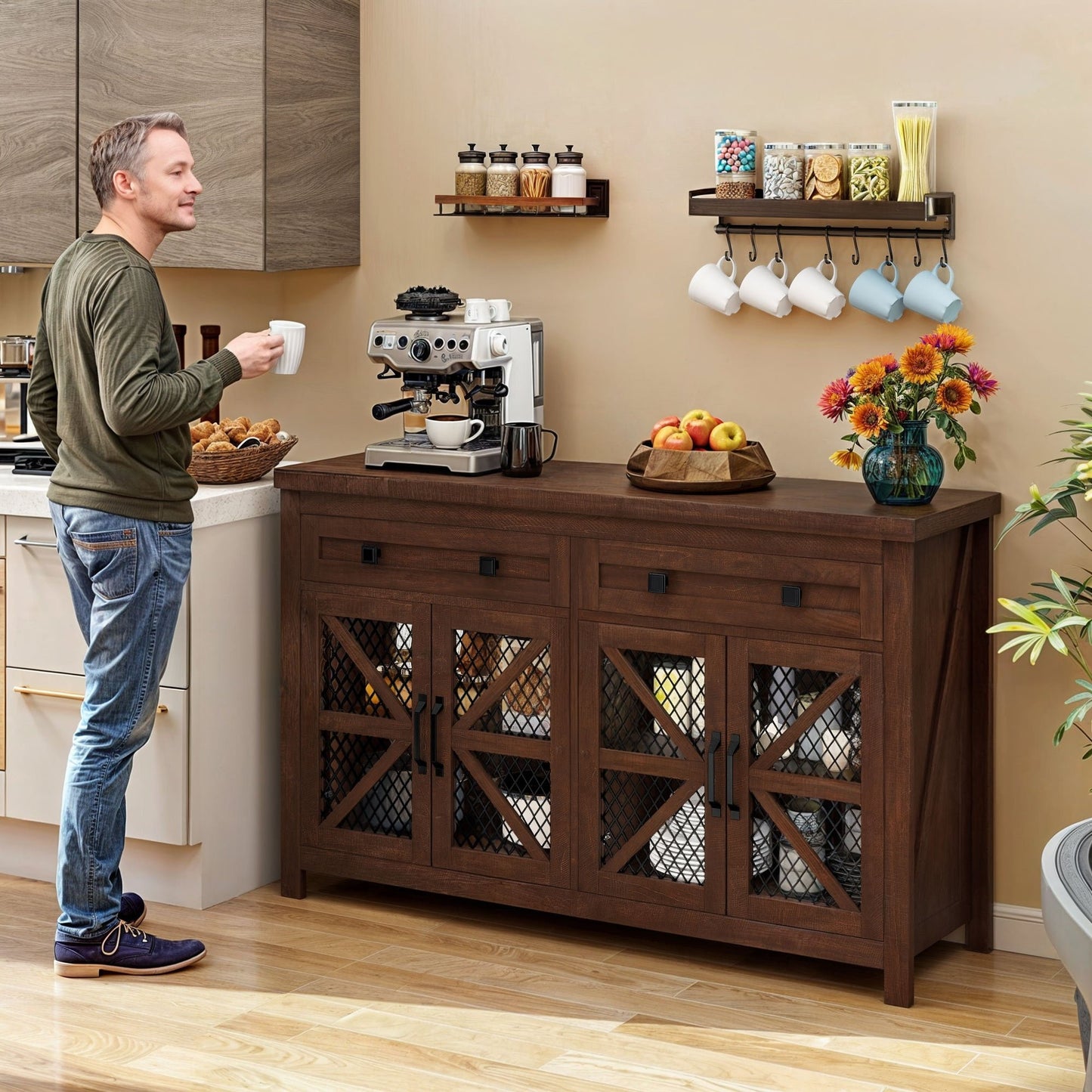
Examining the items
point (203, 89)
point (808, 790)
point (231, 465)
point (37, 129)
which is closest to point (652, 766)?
point (808, 790)

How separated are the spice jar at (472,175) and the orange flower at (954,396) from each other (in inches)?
46.2

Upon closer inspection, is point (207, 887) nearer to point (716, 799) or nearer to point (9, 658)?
point (9, 658)

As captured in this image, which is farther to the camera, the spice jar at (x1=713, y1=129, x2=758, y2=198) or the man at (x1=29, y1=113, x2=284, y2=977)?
the spice jar at (x1=713, y1=129, x2=758, y2=198)

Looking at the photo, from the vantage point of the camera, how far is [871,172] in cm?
328

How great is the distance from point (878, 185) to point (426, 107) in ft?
3.81

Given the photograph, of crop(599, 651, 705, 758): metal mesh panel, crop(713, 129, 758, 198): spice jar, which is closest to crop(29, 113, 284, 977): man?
crop(599, 651, 705, 758): metal mesh panel

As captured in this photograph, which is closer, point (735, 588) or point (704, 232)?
point (735, 588)

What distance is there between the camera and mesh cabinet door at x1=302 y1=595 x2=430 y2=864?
3473 mm

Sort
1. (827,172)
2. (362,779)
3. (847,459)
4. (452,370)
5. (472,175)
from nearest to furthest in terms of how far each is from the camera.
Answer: (847,459) < (827,172) < (452,370) < (362,779) < (472,175)

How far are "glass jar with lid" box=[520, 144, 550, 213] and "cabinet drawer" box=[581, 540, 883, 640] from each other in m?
0.88

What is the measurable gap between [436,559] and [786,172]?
108 centimetres

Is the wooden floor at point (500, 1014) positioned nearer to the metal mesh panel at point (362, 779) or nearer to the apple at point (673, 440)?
the metal mesh panel at point (362, 779)

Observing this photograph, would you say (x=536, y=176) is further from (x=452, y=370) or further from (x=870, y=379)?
(x=870, y=379)

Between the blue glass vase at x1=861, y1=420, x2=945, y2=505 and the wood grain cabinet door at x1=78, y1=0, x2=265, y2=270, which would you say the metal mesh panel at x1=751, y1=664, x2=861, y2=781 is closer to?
the blue glass vase at x1=861, y1=420, x2=945, y2=505
